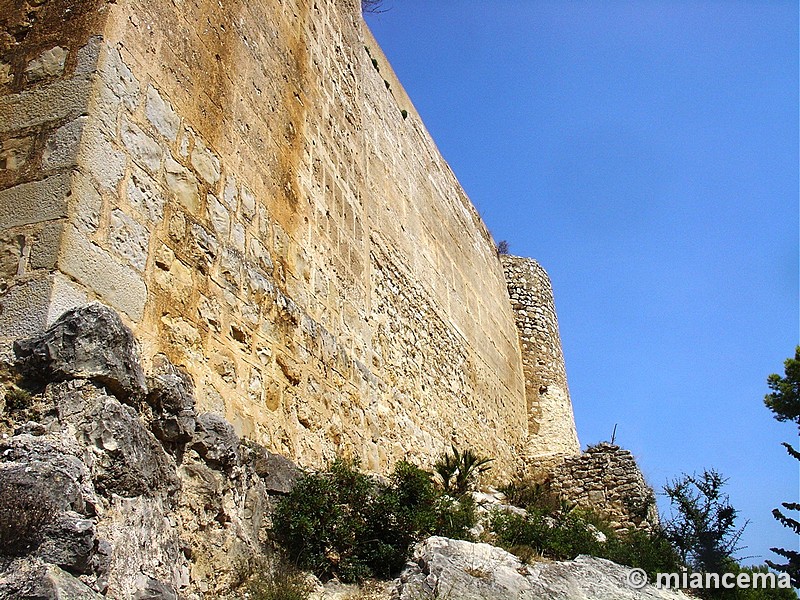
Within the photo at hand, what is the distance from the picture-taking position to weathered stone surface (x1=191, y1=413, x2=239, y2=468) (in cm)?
351

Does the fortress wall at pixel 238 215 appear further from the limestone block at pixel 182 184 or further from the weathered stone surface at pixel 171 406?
the weathered stone surface at pixel 171 406

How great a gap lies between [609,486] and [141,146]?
10.6 meters

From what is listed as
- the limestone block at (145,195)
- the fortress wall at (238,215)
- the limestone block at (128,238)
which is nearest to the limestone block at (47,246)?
the fortress wall at (238,215)

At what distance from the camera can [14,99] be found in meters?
3.62

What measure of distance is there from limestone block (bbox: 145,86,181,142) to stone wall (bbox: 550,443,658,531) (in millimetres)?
9430

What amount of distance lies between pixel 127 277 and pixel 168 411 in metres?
0.66

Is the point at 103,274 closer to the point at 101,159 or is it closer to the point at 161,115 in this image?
the point at 101,159

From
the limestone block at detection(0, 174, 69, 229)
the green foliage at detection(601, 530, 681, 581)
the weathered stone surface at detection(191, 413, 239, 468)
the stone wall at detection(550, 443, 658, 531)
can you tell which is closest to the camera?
the limestone block at detection(0, 174, 69, 229)

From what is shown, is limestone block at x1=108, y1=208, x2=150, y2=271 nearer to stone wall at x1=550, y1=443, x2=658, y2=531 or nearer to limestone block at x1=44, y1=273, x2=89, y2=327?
limestone block at x1=44, y1=273, x2=89, y2=327

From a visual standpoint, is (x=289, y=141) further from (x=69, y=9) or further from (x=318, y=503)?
(x=318, y=503)

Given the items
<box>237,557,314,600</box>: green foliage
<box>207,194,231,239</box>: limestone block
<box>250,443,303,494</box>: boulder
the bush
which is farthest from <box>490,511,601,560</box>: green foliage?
<box>207,194,231,239</box>: limestone block

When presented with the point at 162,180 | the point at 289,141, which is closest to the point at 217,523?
the point at 162,180

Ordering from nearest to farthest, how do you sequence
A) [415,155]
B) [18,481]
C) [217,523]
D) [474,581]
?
[18,481] → [217,523] → [474,581] → [415,155]

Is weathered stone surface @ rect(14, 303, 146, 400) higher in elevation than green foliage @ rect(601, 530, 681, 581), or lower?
higher
